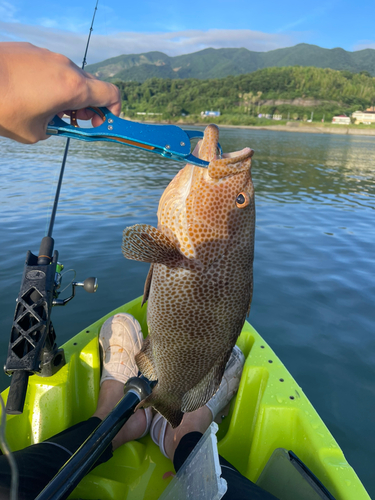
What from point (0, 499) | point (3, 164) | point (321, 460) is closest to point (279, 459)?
point (321, 460)

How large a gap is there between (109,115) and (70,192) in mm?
11387

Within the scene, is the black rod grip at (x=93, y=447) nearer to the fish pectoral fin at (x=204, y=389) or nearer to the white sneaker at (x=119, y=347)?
the fish pectoral fin at (x=204, y=389)

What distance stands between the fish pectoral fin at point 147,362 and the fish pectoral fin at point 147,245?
33.1 inches

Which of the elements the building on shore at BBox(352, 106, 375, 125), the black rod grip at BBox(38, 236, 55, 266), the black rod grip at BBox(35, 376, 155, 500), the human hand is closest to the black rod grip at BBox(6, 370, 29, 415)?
the black rod grip at BBox(35, 376, 155, 500)

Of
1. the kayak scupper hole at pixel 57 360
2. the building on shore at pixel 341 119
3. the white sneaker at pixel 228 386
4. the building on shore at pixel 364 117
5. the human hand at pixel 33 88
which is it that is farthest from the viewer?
the building on shore at pixel 364 117

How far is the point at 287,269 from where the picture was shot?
24.0 feet

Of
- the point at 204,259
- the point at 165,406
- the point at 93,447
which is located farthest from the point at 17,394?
the point at 204,259

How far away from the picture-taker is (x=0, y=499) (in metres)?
1.64

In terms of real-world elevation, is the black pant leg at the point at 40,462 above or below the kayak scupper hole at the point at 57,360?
below

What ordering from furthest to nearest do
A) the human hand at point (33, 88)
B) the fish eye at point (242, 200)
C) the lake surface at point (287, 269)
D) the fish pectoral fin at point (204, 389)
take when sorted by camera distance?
the lake surface at point (287, 269) < the fish pectoral fin at point (204, 389) < the fish eye at point (242, 200) < the human hand at point (33, 88)

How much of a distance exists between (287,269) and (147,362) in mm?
5429

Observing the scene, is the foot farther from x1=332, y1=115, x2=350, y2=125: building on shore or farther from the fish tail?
x1=332, y1=115, x2=350, y2=125: building on shore

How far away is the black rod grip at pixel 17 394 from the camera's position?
6.59ft

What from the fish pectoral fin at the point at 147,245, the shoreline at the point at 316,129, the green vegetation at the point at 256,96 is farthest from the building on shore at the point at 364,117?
the fish pectoral fin at the point at 147,245
